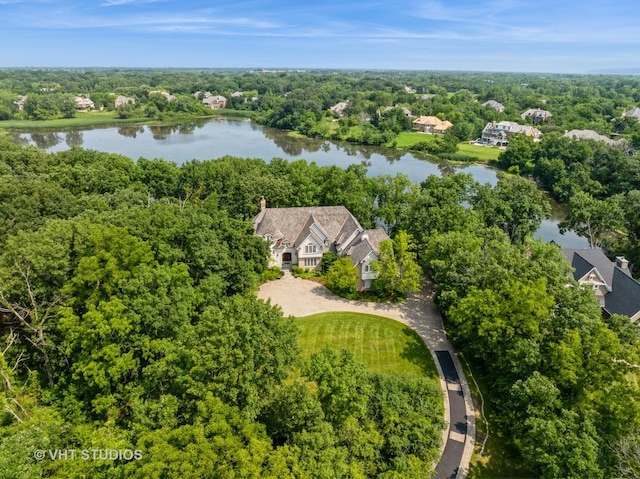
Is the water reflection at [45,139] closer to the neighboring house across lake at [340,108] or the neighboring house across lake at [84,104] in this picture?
the neighboring house across lake at [84,104]

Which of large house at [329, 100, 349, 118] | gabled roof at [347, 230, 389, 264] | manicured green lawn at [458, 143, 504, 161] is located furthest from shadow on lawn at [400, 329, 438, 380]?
large house at [329, 100, 349, 118]

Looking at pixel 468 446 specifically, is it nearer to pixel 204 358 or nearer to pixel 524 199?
pixel 204 358

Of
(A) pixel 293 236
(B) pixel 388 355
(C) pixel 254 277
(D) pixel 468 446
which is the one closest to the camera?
(D) pixel 468 446

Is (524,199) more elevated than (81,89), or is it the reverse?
(81,89)

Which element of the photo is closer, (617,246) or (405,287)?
(405,287)

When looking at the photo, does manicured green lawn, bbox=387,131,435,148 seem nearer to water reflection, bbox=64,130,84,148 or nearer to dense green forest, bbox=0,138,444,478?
water reflection, bbox=64,130,84,148

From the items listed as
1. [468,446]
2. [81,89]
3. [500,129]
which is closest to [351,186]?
[468,446]
